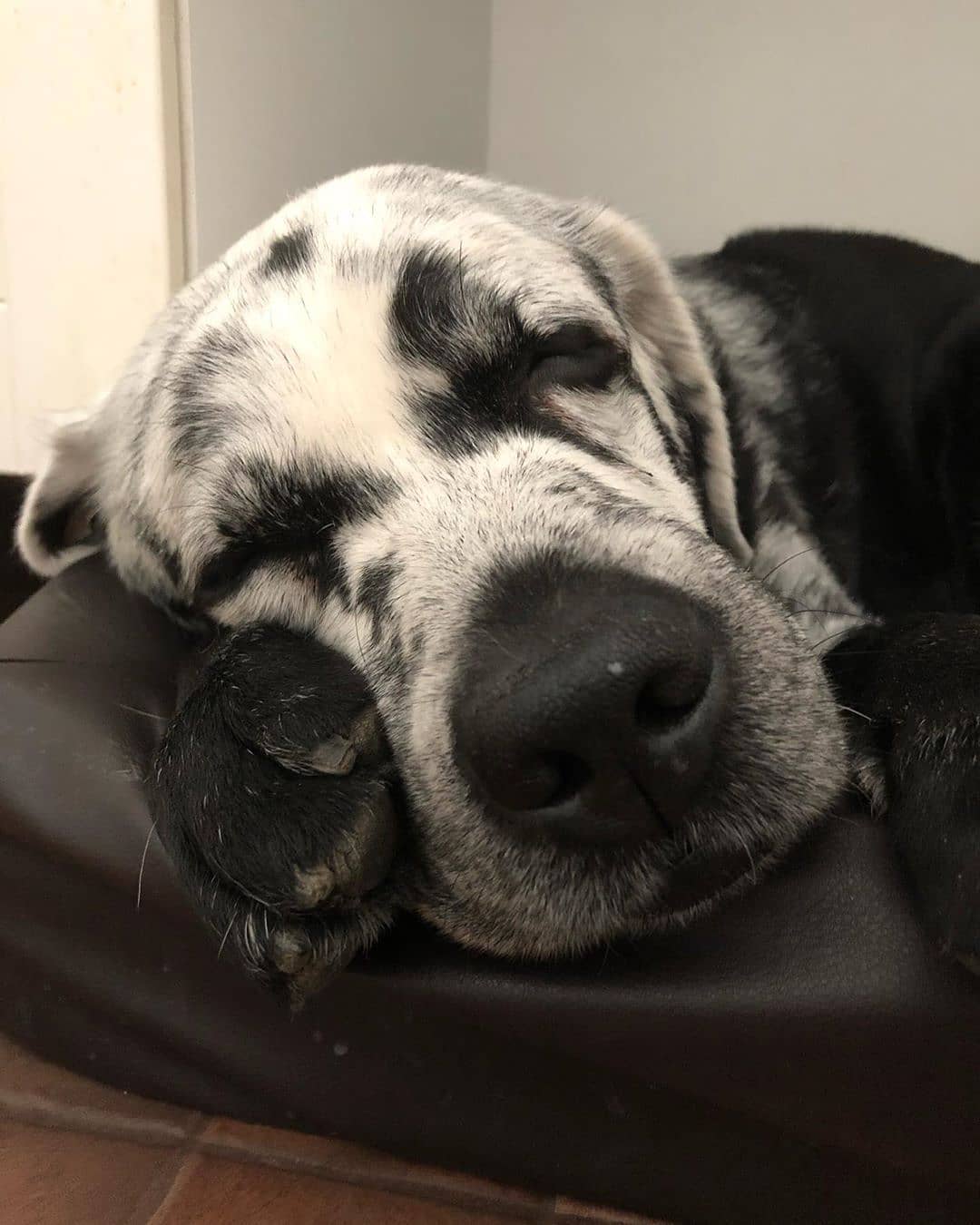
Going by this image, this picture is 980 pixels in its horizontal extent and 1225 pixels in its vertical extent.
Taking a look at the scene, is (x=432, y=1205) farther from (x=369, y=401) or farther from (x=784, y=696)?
(x=369, y=401)

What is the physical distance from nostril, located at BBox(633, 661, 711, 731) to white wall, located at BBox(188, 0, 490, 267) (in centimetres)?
192

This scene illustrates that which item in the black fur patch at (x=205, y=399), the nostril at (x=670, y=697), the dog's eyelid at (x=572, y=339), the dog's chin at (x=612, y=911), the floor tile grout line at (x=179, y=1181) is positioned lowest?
the floor tile grout line at (x=179, y=1181)

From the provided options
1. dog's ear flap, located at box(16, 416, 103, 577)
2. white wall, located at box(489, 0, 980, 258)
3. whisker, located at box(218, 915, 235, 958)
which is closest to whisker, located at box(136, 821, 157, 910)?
whisker, located at box(218, 915, 235, 958)

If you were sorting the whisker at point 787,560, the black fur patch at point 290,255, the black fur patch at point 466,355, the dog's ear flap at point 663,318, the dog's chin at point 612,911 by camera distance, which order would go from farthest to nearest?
the dog's ear flap at point 663,318
the whisker at point 787,560
the black fur patch at point 290,255
the black fur patch at point 466,355
the dog's chin at point 612,911

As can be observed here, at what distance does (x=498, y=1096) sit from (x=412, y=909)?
264 mm

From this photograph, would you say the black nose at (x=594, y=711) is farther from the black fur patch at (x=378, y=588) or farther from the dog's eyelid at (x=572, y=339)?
the dog's eyelid at (x=572, y=339)

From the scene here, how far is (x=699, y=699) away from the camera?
3.23ft

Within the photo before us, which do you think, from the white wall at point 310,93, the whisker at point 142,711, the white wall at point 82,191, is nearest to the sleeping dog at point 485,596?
the whisker at point 142,711

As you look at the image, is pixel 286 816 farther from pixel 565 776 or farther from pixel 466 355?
pixel 466 355

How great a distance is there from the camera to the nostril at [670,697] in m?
0.94

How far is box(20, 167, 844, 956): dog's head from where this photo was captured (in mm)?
967

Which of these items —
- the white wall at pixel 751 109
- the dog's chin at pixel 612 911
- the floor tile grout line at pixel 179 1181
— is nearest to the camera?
the dog's chin at pixel 612 911

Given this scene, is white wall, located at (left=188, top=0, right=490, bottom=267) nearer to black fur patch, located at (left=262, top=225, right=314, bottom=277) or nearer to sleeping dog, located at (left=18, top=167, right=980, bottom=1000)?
sleeping dog, located at (left=18, top=167, right=980, bottom=1000)

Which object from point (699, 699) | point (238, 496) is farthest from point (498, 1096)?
point (238, 496)
